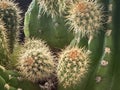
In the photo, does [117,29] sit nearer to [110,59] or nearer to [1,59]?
[110,59]

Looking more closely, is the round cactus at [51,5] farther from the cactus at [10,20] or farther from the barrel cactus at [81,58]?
the cactus at [10,20]

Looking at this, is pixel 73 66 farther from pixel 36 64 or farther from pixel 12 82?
pixel 12 82

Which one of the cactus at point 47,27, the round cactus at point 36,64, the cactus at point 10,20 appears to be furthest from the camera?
the cactus at point 47,27

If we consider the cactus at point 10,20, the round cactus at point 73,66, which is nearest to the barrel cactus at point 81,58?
the round cactus at point 73,66

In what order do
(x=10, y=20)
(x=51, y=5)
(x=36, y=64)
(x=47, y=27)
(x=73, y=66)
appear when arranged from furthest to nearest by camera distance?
(x=47, y=27)
(x=10, y=20)
(x=51, y=5)
(x=36, y=64)
(x=73, y=66)

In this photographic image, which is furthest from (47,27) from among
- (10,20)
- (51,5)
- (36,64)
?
(36,64)

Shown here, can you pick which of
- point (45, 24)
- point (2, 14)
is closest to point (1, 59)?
point (2, 14)

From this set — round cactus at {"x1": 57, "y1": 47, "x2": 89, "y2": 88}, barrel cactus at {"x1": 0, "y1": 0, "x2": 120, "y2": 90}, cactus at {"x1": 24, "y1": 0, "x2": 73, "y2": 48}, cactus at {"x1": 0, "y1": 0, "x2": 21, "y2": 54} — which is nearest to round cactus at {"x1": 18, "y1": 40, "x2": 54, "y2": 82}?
barrel cactus at {"x1": 0, "y1": 0, "x2": 120, "y2": 90}
